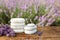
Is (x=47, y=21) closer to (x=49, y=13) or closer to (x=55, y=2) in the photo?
(x=49, y=13)

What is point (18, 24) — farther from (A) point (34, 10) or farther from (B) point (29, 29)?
(A) point (34, 10)

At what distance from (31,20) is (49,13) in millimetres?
250

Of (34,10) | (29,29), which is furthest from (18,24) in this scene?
(34,10)

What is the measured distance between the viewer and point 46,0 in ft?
6.71

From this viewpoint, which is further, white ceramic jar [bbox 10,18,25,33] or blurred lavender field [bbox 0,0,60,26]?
blurred lavender field [bbox 0,0,60,26]

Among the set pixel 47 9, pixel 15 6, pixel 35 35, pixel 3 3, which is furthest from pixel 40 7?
pixel 35 35

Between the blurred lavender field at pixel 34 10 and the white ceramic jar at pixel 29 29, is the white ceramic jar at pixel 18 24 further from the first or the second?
the blurred lavender field at pixel 34 10

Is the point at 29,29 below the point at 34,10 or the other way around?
below

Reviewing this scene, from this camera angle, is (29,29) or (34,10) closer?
(29,29)

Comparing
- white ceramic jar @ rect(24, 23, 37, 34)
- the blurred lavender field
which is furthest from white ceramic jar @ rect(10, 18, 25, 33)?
the blurred lavender field

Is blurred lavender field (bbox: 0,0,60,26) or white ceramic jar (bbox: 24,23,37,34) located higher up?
blurred lavender field (bbox: 0,0,60,26)

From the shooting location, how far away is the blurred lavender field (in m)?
2.03

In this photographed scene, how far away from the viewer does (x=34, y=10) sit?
2.04 metres

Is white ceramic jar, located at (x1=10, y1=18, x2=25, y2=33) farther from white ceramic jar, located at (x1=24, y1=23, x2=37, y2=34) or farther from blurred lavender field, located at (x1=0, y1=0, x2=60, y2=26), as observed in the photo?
blurred lavender field, located at (x1=0, y1=0, x2=60, y2=26)
